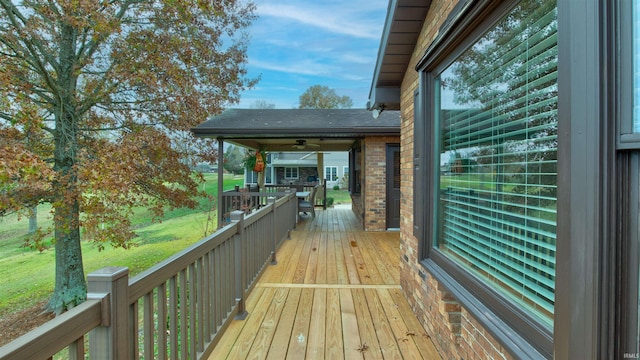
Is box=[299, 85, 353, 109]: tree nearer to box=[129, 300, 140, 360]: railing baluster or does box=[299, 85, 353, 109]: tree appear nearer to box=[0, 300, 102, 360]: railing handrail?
box=[129, 300, 140, 360]: railing baluster

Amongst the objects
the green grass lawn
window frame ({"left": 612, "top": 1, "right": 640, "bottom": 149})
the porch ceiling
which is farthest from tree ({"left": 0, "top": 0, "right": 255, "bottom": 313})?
window frame ({"left": 612, "top": 1, "right": 640, "bottom": 149})

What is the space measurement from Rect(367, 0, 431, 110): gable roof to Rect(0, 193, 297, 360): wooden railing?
89.3 inches

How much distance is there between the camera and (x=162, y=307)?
1610mm

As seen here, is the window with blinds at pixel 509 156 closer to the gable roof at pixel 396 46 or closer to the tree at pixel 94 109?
the gable roof at pixel 396 46

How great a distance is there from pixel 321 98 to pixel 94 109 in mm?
25688

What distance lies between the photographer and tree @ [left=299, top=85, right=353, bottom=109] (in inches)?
1248

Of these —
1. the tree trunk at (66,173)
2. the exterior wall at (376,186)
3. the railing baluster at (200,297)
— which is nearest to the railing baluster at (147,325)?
the railing baluster at (200,297)

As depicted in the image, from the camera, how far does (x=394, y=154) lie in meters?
7.59

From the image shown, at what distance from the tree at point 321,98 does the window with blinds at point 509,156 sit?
30.2 meters

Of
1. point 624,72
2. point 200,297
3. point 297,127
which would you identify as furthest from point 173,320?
point 297,127

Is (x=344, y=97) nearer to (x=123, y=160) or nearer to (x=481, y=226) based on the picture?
(x=123, y=160)

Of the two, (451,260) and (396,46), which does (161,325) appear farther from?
(396,46)

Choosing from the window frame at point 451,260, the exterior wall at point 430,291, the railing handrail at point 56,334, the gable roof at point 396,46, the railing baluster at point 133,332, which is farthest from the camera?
the gable roof at point 396,46

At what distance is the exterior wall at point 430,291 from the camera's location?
190cm
